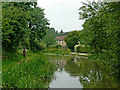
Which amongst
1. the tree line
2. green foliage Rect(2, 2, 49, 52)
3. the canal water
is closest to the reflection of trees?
the canal water

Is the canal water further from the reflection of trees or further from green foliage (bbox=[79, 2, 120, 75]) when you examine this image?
green foliage (bbox=[79, 2, 120, 75])

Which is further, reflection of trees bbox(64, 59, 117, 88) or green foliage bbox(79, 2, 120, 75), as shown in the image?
reflection of trees bbox(64, 59, 117, 88)

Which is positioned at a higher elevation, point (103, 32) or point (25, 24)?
point (25, 24)

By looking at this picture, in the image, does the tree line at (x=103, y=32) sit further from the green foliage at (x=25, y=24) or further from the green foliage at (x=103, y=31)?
the green foliage at (x=25, y=24)

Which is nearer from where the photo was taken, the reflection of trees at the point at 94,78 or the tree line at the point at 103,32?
the tree line at the point at 103,32

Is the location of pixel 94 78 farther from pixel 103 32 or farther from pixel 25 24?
pixel 25 24

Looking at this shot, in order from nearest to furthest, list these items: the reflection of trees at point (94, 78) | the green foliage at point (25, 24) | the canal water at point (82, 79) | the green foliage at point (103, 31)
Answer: the green foliage at point (103, 31), the canal water at point (82, 79), the reflection of trees at point (94, 78), the green foliage at point (25, 24)

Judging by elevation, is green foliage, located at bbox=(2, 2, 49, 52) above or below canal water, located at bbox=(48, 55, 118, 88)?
above

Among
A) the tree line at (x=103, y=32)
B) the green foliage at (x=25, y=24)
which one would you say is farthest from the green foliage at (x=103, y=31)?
the green foliage at (x=25, y=24)

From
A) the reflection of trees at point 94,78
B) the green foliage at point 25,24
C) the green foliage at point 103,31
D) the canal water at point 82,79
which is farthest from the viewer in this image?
the green foliage at point 25,24

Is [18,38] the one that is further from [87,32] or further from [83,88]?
[83,88]

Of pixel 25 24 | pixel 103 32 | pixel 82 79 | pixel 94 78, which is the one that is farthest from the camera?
pixel 25 24

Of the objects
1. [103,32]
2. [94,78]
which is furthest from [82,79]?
[103,32]

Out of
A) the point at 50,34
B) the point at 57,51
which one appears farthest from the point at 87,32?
the point at 50,34
